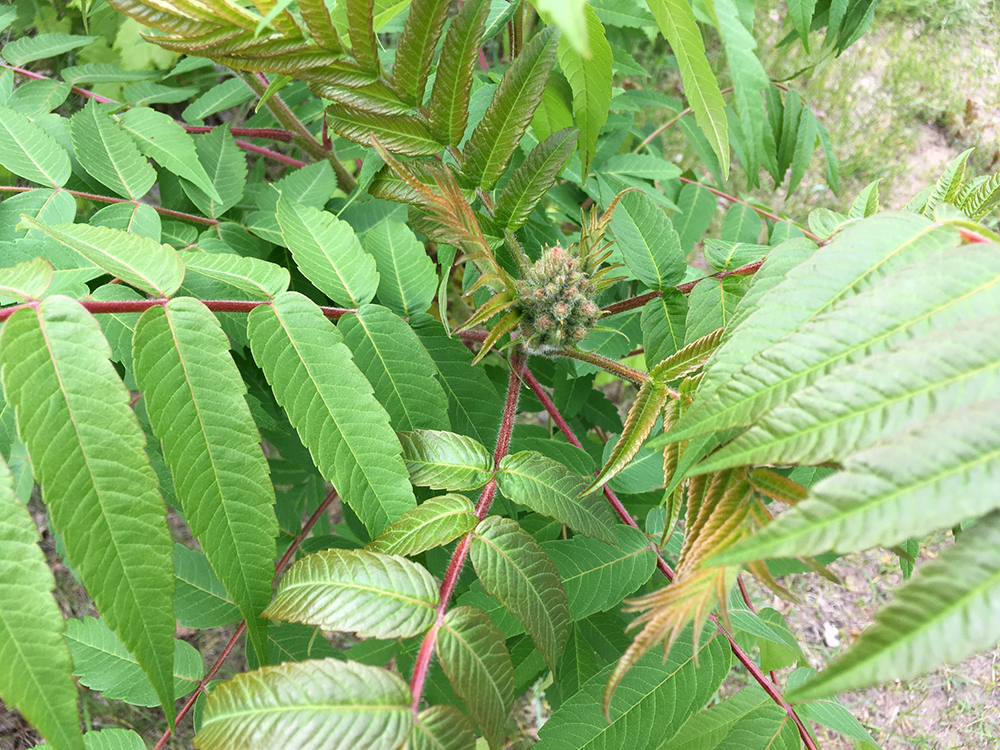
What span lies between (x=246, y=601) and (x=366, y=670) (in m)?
0.19

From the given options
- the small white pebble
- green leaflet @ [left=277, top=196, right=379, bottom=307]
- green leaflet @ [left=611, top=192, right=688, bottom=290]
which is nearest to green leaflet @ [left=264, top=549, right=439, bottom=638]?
green leaflet @ [left=277, top=196, right=379, bottom=307]

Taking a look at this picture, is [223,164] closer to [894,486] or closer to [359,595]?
[359,595]

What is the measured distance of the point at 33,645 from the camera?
1.90ft

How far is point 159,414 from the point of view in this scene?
0.73m

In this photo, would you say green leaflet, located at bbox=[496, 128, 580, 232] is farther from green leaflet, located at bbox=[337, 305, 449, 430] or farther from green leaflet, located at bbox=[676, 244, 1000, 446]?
green leaflet, located at bbox=[676, 244, 1000, 446]

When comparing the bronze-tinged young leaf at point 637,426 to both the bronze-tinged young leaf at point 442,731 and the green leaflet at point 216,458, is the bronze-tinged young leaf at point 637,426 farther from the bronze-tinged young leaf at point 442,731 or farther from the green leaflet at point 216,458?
the green leaflet at point 216,458

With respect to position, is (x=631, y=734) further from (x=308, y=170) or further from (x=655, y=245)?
(x=308, y=170)

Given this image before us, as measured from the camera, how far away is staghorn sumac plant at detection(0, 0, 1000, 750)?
0.49 m

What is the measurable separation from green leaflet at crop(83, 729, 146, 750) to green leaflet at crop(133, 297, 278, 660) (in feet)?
1.28

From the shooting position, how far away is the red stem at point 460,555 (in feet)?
2.20

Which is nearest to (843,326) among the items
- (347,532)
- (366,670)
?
(366,670)

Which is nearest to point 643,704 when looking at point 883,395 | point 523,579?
point 523,579

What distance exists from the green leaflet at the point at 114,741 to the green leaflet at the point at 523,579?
607 mm

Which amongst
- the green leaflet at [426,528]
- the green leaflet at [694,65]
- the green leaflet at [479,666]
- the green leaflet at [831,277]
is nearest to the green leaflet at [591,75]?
the green leaflet at [694,65]
